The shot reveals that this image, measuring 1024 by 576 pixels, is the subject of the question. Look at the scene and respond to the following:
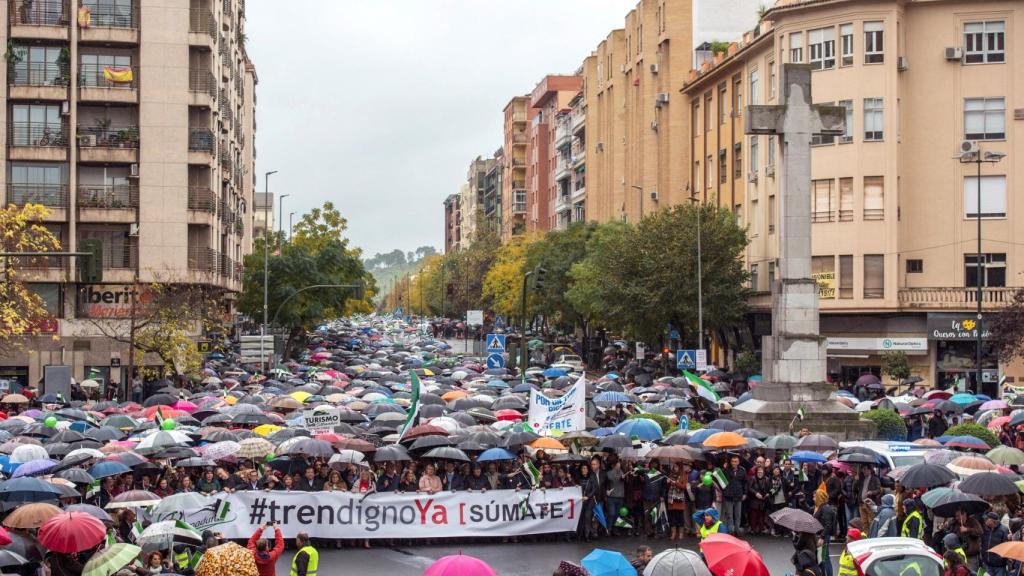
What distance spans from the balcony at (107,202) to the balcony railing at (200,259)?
2835 mm

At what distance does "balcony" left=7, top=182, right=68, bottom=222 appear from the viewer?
5319 centimetres

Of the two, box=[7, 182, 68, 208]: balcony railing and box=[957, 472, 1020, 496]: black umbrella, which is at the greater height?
box=[7, 182, 68, 208]: balcony railing

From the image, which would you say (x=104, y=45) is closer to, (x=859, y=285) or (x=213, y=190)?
(x=213, y=190)

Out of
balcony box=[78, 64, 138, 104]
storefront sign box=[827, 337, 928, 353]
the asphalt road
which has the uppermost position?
balcony box=[78, 64, 138, 104]

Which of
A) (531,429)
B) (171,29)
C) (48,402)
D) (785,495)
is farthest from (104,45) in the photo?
(785,495)

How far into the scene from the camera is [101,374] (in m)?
54.1

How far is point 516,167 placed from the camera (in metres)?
154

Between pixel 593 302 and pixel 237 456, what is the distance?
144ft

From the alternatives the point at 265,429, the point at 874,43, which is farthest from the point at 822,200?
the point at 265,429

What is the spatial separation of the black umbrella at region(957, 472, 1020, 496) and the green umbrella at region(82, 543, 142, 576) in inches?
400

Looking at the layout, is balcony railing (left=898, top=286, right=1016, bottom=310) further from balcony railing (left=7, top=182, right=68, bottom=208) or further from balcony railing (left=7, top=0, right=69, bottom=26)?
balcony railing (left=7, top=0, right=69, bottom=26)

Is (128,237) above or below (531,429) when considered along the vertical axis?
above

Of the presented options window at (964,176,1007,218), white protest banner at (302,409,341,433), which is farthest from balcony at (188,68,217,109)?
white protest banner at (302,409,341,433)

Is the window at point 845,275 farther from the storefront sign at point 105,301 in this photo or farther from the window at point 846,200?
the storefront sign at point 105,301
